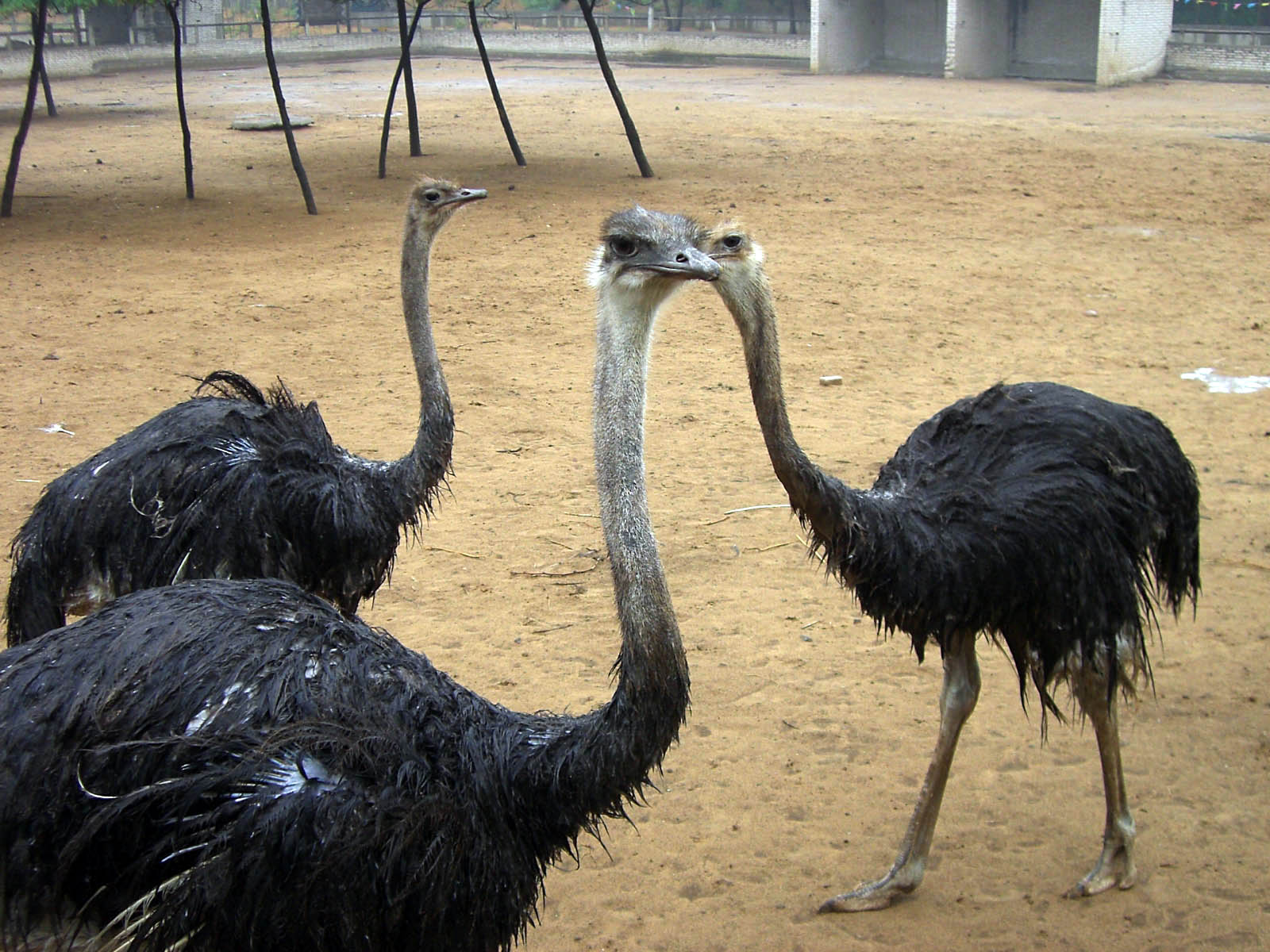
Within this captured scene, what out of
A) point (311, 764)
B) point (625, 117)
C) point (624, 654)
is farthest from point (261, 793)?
point (625, 117)

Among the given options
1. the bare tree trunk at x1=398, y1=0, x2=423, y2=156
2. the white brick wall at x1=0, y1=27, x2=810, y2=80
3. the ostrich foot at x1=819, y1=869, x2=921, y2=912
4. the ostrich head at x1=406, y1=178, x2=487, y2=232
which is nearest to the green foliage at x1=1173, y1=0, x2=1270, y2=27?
the white brick wall at x1=0, y1=27, x2=810, y2=80

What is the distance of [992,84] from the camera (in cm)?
2675

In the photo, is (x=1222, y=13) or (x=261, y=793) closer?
(x=261, y=793)

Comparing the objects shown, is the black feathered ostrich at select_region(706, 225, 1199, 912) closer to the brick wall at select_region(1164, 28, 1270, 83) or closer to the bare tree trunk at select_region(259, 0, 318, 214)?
the bare tree trunk at select_region(259, 0, 318, 214)

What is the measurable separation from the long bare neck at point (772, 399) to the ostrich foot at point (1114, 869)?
1291 millimetres

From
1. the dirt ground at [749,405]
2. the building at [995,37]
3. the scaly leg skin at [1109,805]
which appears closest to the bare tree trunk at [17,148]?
the dirt ground at [749,405]

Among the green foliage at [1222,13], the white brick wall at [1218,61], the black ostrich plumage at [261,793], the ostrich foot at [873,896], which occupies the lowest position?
the ostrich foot at [873,896]

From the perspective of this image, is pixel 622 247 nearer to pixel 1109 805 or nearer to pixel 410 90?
pixel 1109 805

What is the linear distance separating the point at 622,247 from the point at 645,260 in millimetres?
69

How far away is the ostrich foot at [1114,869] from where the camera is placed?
362 centimetres

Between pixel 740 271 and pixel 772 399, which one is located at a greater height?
pixel 740 271

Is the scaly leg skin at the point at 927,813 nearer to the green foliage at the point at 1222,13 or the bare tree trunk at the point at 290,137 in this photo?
the bare tree trunk at the point at 290,137

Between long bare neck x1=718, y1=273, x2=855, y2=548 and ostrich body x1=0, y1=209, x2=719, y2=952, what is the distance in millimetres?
244

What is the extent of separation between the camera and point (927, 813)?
3.64 m
